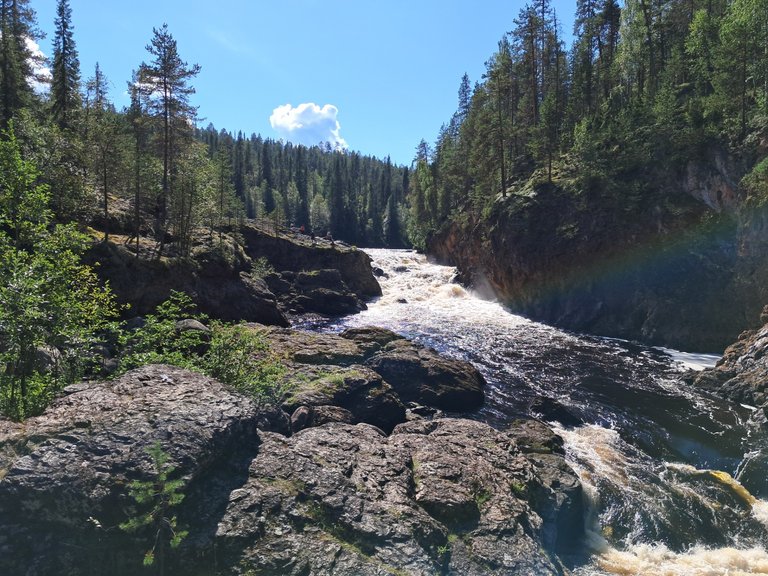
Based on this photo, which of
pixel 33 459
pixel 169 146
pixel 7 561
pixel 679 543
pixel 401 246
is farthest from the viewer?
pixel 401 246

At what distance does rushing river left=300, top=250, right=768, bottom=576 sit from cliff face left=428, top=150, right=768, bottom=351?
2.89m

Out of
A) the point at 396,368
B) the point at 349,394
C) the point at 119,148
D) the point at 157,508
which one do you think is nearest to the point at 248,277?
the point at 119,148

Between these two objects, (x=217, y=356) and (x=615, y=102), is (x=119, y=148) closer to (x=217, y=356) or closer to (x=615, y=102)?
(x=217, y=356)

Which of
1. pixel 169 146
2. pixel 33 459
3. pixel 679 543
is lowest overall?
pixel 679 543

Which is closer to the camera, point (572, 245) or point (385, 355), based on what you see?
point (385, 355)

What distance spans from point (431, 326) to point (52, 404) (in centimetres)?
2979

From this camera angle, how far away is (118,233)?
3031 centimetres

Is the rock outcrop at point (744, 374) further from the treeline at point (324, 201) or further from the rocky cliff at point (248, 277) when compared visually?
the treeline at point (324, 201)

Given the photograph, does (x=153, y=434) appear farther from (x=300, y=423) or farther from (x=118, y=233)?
(x=118, y=233)

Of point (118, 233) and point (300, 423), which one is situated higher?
point (118, 233)

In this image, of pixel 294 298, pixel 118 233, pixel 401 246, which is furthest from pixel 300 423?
pixel 401 246

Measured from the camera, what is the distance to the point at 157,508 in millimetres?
5574

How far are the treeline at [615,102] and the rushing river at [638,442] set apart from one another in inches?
549

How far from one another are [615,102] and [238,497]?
60609mm
